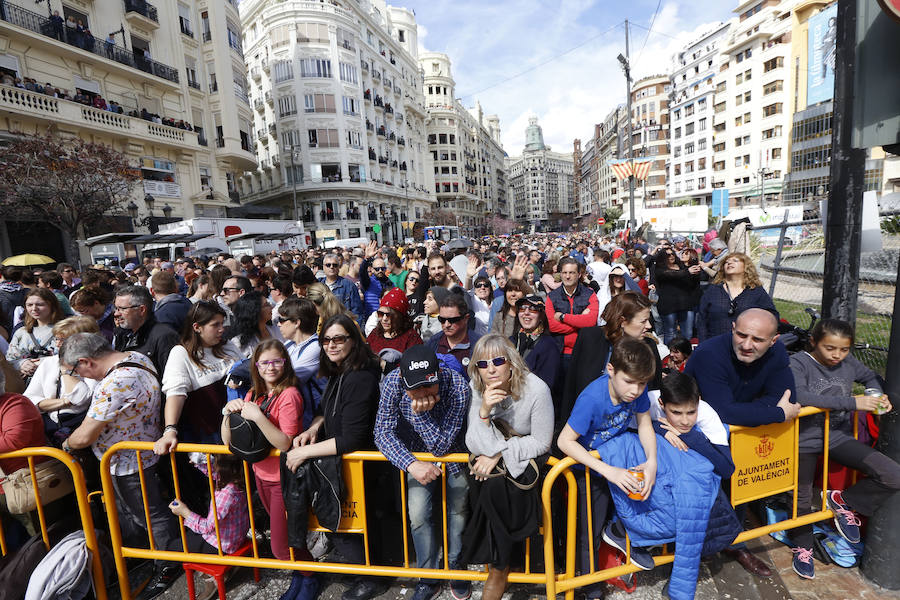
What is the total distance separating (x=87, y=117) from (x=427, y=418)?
85.0 feet

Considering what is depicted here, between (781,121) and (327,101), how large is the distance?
47.6 metres

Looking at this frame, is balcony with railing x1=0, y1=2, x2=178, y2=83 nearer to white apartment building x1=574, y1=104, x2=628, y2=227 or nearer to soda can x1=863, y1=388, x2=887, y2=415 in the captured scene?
soda can x1=863, y1=388, x2=887, y2=415

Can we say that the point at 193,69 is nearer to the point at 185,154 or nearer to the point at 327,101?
the point at 185,154

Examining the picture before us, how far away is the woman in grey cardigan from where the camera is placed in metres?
A: 2.43

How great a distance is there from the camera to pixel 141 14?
921 inches

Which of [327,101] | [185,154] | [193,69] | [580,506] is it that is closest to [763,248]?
[580,506]

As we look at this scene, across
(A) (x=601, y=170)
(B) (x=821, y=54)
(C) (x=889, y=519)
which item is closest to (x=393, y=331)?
(C) (x=889, y=519)

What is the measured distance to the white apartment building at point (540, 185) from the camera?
492 feet

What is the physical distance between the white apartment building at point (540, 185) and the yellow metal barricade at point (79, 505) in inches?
5498

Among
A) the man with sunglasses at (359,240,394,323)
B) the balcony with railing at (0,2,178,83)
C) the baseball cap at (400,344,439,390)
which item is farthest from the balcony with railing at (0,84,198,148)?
the baseball cap at (400,344,439,390)

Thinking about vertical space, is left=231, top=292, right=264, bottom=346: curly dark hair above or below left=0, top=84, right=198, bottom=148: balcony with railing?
below

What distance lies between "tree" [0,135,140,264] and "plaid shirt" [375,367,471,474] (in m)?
17.6

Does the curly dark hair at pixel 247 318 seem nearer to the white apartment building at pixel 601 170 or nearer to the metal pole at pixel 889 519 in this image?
the metal pole at pixel 889 519

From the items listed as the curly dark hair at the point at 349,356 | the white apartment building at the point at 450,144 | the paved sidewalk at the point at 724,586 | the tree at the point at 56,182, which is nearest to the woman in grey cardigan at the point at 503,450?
the paved sidewalk at the point at 724,586
